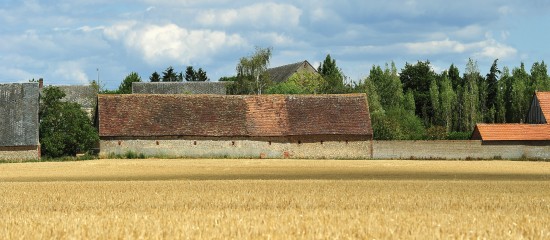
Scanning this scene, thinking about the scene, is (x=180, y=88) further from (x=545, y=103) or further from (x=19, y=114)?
(x=545, y=103)

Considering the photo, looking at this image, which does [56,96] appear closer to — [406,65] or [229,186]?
[229,186]

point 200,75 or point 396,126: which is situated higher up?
point 200,75

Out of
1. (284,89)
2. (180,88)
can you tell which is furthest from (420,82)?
(180,88)

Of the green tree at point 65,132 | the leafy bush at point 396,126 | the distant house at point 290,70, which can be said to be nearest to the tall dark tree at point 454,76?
the distant house at point 290,70

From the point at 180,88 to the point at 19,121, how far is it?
29.1 m

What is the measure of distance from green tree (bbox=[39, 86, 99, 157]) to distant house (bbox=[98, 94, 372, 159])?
116cm

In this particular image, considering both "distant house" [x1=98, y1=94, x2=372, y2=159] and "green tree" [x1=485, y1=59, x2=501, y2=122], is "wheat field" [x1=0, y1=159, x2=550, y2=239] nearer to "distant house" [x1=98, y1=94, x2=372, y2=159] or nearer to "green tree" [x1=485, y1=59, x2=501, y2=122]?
→ "distant house" [x1=98, y1=94, x2=372, y2=159]

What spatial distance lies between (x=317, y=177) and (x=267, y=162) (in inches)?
641

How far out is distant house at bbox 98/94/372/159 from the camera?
65562 mm

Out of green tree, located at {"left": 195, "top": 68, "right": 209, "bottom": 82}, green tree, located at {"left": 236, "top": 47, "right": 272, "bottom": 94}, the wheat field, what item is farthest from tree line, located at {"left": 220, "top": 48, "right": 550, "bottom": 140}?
the wheat field

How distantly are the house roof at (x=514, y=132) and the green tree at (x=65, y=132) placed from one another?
28.1m

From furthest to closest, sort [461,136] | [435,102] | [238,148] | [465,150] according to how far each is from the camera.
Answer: [435,102] < [461,136] < [238,148] < [465,150]

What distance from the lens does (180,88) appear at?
93438 mm

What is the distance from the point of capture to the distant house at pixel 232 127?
65.6 metres
